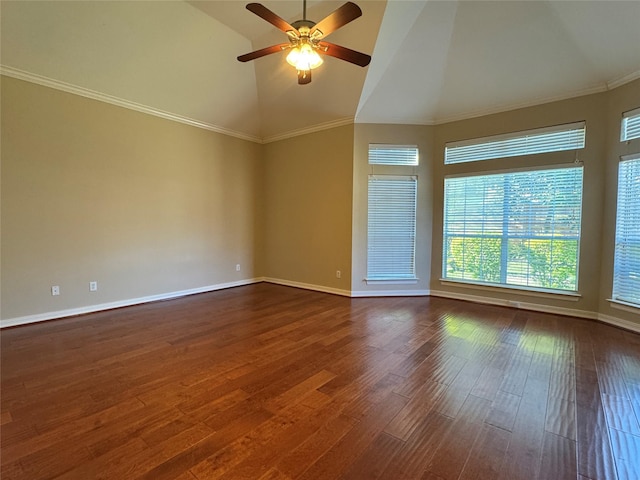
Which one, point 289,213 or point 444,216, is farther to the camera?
point 289,213

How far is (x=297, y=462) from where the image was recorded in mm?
1521

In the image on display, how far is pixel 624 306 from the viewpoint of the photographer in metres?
3.53

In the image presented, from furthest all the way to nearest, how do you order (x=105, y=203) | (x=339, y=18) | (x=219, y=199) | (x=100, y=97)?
(x=219, y=199)
(x=105, y=203)
(x=100, y=97)
(x=339, y=18)

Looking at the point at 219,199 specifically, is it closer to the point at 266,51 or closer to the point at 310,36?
the point at 266,51

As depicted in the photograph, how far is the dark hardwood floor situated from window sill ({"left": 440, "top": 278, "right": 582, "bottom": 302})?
460 mm

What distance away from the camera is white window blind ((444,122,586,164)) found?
3.93 m

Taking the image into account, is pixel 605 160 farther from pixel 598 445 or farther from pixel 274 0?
pixel 274 0

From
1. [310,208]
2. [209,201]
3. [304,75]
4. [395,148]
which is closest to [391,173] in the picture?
Answer: [395,148]

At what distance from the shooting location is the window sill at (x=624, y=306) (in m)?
3.42

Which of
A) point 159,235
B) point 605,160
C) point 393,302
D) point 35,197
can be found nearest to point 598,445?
point 393,302

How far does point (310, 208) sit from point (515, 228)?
3317mm

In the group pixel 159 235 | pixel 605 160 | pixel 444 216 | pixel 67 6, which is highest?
Answer: pixel 67 6

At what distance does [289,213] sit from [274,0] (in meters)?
3.33

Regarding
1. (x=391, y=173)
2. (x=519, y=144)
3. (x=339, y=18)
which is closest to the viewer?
(x=339, y=18)
